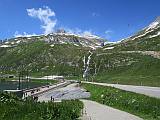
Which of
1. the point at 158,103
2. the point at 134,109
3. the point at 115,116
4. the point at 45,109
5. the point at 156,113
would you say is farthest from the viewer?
the point at 158,103

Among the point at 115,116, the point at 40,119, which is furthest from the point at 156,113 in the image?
the point at 40,119

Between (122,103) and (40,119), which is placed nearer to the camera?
(40,119)

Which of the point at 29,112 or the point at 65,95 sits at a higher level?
the point at 65,95

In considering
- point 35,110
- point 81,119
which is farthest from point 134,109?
point 35,110

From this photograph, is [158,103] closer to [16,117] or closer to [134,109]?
[134,109]

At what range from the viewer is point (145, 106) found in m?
56.3

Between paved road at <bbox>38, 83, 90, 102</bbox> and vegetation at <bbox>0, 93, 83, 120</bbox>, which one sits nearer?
vegetation at <bbox>0, 93, 83, 120</bbox>

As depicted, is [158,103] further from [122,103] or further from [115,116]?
[115,116]

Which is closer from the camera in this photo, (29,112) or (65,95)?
(29,112)

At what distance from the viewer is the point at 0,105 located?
3578 cm

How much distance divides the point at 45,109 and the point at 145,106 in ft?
73.3

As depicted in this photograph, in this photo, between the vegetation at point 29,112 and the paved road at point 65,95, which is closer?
the vegetation at point 29,112

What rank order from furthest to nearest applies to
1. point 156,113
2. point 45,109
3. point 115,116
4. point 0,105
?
1. point 156,113
2. point 115,116
3. point 45,109
4. point 0,105

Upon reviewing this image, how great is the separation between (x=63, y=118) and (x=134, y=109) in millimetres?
20357
